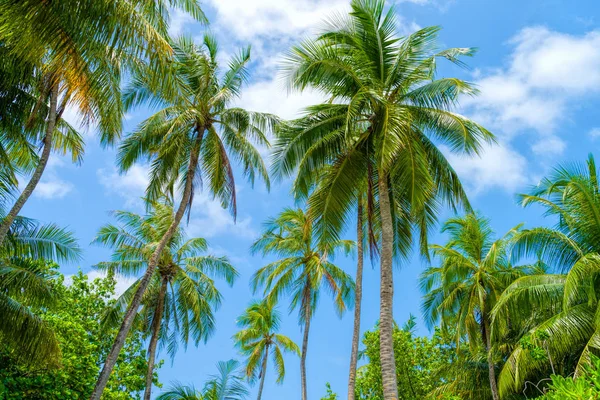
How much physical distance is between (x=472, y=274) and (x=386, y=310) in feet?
33.6

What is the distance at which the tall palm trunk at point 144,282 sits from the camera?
46.0ft

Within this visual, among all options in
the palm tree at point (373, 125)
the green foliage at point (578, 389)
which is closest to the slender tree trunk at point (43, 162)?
the palm tree at point (373, 125)

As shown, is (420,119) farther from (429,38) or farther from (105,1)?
(105,1)

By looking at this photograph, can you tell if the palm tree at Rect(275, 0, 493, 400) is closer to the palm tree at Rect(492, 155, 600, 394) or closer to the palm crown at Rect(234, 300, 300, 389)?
the palm tree at Rect(492, 155, 600, 394)

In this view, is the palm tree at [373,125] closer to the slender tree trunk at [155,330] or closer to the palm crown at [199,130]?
the palm crown at [199,130]

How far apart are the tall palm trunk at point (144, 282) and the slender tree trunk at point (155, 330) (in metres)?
3.96

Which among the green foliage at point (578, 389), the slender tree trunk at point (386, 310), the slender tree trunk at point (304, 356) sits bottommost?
the green foliage at point (578, 389)

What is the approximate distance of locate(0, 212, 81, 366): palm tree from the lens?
1252 cm

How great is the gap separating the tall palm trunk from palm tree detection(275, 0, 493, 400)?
3.69m

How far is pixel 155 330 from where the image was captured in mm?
21031

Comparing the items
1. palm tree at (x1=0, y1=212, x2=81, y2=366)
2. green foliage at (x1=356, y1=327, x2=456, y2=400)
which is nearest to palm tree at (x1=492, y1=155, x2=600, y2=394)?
green foliage at (x1=356, y1=327, x2=456, y2=400)

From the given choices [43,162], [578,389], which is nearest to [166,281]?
[43,162]

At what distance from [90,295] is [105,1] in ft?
48.8

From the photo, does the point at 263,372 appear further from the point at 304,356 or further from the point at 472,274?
the point at 472,274
